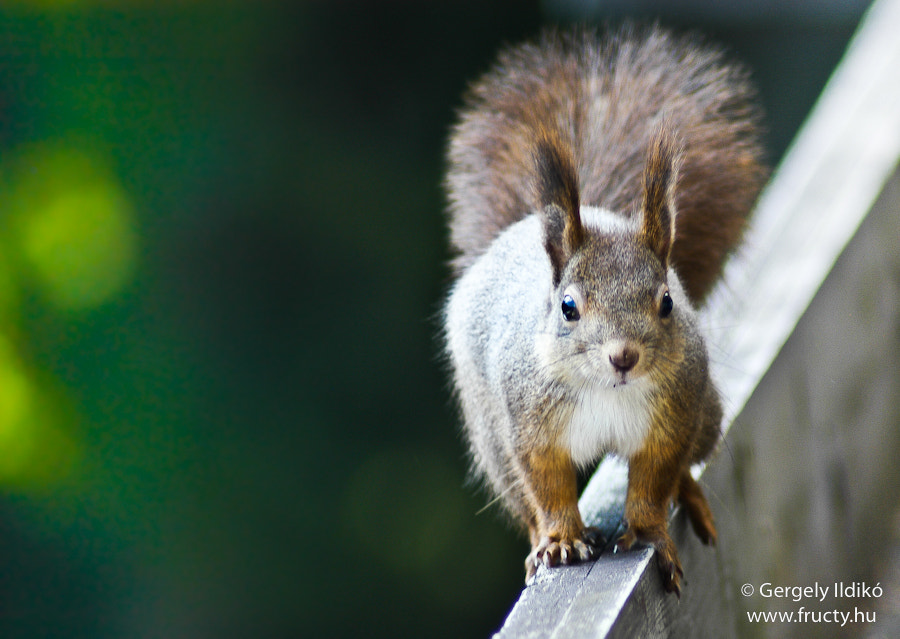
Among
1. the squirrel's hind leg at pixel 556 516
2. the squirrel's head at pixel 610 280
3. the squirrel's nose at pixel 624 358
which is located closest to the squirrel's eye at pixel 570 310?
the squirrel's head at pixel 610 280

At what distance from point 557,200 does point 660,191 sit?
16cm

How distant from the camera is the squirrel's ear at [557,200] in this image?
4.26 ft

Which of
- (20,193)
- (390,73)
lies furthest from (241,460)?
(390,73)

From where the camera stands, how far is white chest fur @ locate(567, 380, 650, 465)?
1.32 meters

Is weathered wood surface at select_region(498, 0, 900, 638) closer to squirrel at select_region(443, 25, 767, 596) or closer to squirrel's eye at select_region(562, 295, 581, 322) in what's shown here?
squirrel at select_region(443, 25, 767, 596)

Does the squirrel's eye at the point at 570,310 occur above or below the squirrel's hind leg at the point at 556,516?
above

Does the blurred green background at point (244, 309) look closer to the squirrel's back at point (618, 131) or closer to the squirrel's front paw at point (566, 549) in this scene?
the squirrel's back at point (618, 131)

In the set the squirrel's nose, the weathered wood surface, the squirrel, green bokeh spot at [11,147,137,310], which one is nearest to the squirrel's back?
the squirrel

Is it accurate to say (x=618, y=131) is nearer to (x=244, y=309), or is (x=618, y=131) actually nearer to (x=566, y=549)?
(x=566, y=549)

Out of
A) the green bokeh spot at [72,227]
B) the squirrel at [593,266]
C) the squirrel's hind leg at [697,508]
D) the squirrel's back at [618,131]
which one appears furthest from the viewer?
the green bokeh spot at [72,227]

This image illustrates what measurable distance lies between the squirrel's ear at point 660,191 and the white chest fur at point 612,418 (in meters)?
0.22

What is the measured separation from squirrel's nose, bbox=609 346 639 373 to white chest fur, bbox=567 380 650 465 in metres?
0.11

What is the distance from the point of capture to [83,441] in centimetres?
244

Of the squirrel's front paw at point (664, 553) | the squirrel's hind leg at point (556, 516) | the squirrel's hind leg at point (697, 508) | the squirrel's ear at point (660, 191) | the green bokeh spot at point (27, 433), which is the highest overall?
the squirrel's ear at point (660, 191)
